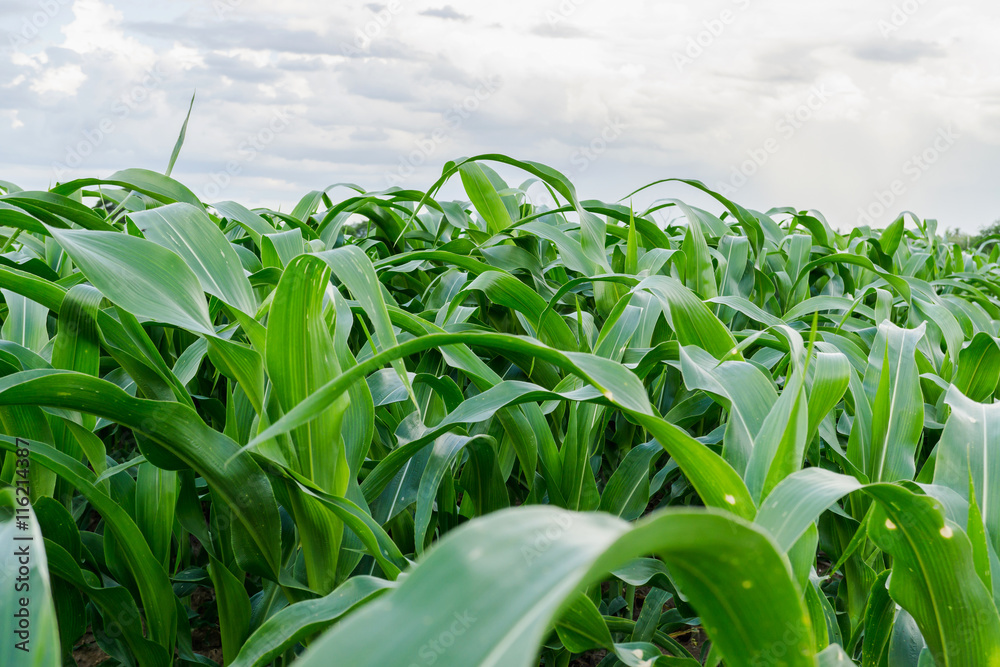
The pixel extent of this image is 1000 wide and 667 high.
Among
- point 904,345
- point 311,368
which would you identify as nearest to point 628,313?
point 904,345

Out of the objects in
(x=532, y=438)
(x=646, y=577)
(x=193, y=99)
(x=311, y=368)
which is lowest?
(x=646, y=577)

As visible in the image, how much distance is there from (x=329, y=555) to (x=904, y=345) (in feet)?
2.17

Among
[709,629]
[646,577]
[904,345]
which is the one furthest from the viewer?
[904,345]

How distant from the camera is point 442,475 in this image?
0.60 m

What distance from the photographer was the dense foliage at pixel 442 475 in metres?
0.26

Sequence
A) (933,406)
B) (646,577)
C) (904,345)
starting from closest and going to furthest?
(646,577)
(904,345)
(933,406)

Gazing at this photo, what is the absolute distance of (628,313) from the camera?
863 millimetres

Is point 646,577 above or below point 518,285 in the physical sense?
below

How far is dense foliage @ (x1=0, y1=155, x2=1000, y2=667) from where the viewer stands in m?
0.26

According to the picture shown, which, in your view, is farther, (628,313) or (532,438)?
(628,313)

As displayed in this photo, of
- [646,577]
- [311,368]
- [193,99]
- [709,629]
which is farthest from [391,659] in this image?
[193,99]

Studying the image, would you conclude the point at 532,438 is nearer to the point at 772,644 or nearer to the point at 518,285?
the point at 518,285

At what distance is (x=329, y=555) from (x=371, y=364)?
11.1 inches

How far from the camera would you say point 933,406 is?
0.99 metres
